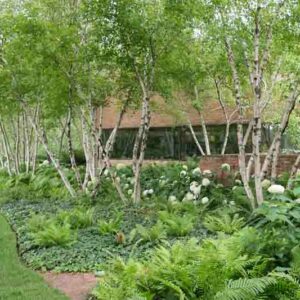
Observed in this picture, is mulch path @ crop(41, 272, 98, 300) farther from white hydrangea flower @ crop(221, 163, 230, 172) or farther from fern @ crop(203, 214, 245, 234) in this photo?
white hydrangea flower @ crop(221, 163, 230, 172)

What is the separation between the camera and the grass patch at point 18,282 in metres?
5.63

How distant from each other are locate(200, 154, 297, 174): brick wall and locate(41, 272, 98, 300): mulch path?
664cm

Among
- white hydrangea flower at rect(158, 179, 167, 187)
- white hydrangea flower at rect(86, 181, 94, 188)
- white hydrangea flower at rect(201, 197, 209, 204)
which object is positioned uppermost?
white hydrangea flower at rect(201, 197, 209, 204)

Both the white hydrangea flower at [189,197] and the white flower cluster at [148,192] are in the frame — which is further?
the white flower cluster at [148,192]

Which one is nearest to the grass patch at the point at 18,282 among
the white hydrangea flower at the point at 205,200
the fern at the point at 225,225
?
the fern at the point at 225,225

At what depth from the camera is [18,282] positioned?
242 inches

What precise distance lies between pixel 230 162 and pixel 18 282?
24.8ft

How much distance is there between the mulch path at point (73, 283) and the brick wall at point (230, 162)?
21.8 ft

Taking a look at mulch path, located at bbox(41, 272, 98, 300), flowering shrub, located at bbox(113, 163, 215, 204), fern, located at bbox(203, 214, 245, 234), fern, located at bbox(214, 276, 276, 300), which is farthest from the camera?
flowering shrub, located at bbox(113, 163, 215, 204)

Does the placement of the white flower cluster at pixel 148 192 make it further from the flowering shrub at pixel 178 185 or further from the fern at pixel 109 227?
the fern at pixel 109 227

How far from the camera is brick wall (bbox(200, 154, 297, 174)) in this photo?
12.0m

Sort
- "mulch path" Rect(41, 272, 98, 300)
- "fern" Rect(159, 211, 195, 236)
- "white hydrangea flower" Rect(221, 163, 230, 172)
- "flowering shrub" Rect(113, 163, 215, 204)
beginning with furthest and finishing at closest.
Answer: "white hydrangea flower" Rect(221, 163, 230, 172), "flowering shrub" Rect(113, 163, 215, 204), "fern" Rect(159, 211, 195, 236), "mulch path" Rect(41, 272, 98, 300)

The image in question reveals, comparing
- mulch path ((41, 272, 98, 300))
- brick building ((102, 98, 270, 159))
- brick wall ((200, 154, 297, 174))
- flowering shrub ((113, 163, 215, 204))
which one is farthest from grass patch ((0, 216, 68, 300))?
brick building ((102, 98, 270, 159))

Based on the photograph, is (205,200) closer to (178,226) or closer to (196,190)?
(196,190)
